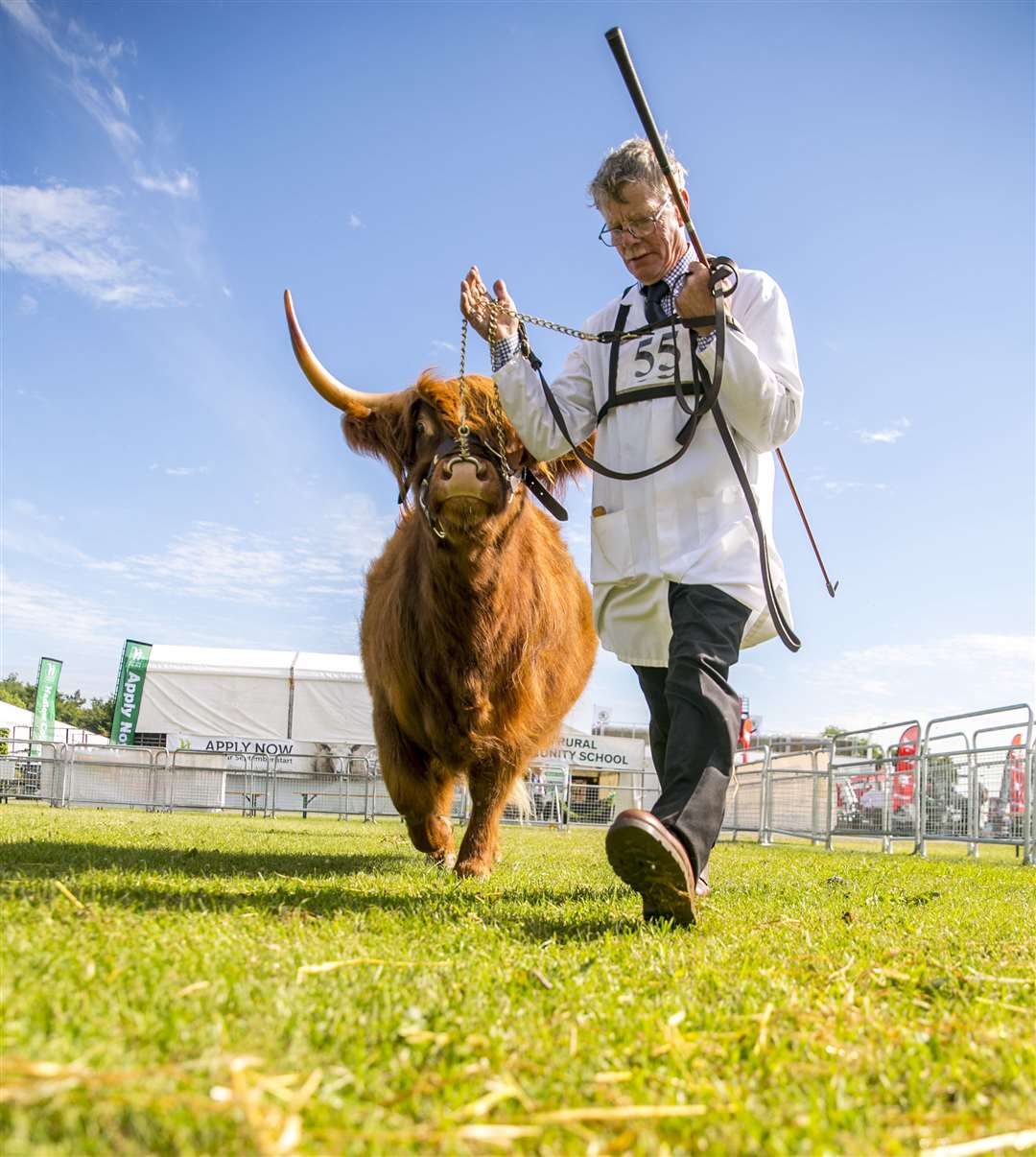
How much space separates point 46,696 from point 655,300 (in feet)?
86.4

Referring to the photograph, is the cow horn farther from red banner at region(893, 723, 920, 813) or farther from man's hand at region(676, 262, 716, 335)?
red banner at region(893, 723, 920, 813)

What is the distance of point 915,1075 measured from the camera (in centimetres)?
150

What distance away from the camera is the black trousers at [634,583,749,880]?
283 cm

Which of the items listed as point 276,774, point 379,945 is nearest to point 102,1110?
point 379,945

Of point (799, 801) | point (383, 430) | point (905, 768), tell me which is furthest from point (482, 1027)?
point (799, 801)

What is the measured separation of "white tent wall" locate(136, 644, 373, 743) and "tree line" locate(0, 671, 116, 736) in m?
53.5

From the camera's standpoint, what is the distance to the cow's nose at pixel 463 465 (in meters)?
4.06

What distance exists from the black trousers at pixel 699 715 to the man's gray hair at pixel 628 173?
52.0 inches

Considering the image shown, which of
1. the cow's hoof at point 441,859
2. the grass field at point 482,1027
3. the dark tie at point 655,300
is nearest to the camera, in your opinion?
the grass field at point 482,1027

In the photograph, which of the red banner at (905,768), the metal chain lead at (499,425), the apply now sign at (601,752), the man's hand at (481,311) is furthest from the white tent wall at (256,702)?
the man's hand at (481,311)

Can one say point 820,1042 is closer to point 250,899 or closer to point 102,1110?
point 102,1110

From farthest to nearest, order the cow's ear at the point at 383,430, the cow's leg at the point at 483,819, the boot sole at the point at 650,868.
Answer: the cow's ear at the point at 383,430, the cow's leg at the point at 483,819, the boot sole at the point at 650,868

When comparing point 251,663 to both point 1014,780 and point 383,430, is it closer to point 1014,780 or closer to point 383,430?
point 1014,780

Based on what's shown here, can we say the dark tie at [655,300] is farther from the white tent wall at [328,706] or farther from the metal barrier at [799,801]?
the white tent wall at [328,706]
